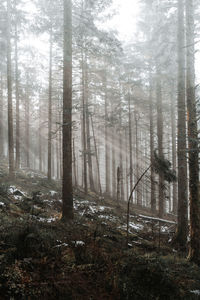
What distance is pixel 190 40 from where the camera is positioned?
7.61m

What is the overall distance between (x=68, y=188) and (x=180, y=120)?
6.34m

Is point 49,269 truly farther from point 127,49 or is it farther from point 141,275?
point 127,49

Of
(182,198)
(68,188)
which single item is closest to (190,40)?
(182,198)

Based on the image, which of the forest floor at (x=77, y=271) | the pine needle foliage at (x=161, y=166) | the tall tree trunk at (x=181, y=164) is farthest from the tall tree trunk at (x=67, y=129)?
the tall tree trunk at (x=181, y=164)

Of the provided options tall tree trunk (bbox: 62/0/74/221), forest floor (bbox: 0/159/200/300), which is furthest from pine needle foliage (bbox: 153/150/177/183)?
tall tree trunk (bbox: 62/0/74/221)

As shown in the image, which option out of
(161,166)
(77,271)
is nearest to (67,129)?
(161,166)

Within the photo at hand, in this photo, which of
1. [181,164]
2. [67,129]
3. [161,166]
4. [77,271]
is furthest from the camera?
[181,164]

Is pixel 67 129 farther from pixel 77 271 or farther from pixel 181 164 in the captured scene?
pixel 181 164

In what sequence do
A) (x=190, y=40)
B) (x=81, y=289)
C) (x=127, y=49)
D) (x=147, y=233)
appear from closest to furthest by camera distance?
(x=81, y=289) → (x=190, y=40) → (x=147, y=233) → (x=127, y=49)

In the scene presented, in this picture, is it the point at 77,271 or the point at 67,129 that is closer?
the point at 77,271

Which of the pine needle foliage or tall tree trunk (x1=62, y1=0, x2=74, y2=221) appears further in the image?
tall tree trunk (x1=62, y1=0, x2=74, y2=221)

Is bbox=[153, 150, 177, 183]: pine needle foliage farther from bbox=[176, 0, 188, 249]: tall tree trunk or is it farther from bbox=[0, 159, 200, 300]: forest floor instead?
bbox=[0, 159, 200, 300]: forest floor

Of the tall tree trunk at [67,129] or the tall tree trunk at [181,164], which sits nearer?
the tall tree trunk at [67,129]

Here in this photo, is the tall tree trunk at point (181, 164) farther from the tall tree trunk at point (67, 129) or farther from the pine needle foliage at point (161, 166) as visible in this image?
the tall tree trunk at point (67, 129)
